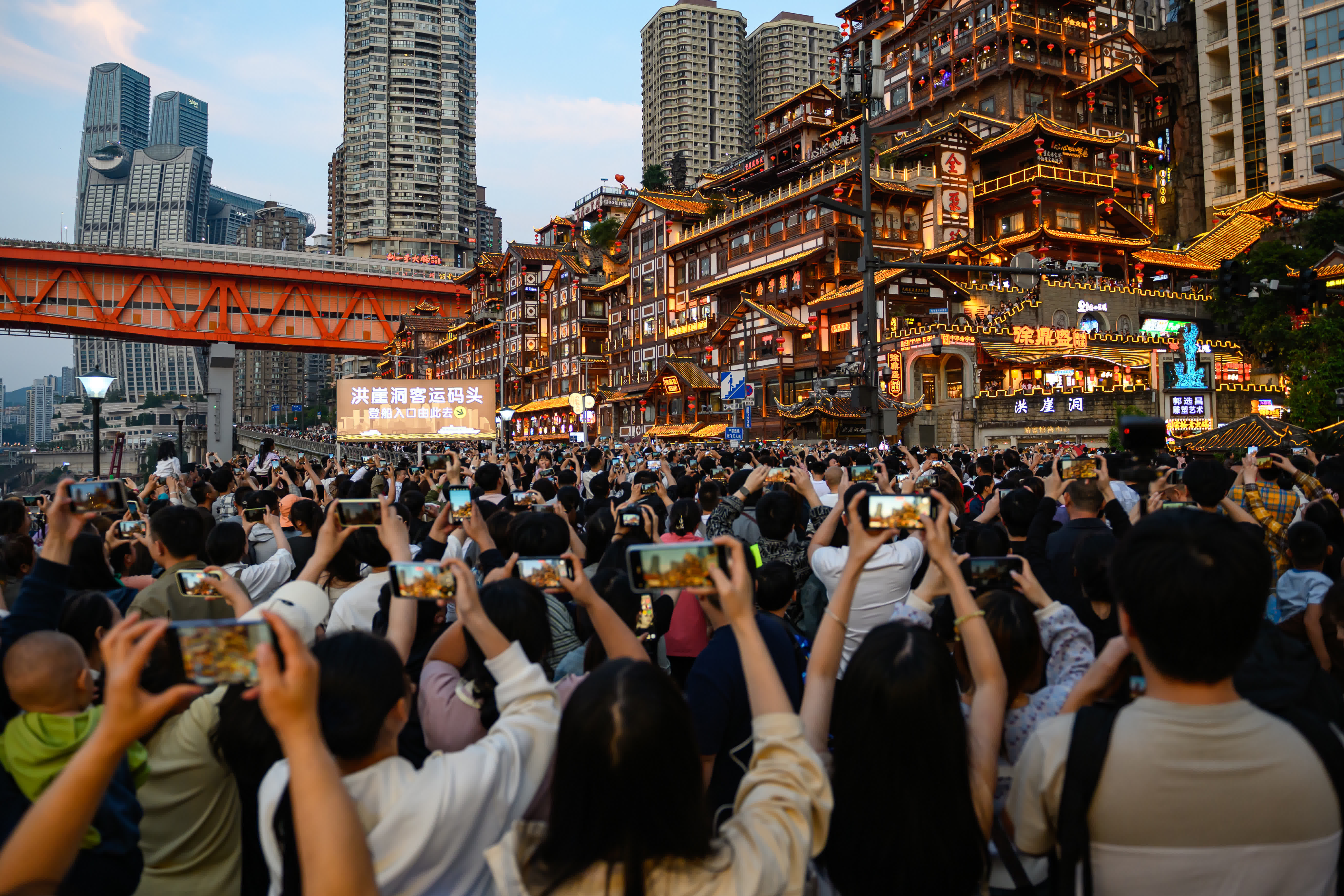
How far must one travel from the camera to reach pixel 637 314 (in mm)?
58594

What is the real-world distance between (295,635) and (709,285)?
48.9 meters

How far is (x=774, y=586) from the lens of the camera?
436 cm

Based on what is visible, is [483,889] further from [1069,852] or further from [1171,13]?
[1171,13]

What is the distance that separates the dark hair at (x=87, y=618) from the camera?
3.53 m

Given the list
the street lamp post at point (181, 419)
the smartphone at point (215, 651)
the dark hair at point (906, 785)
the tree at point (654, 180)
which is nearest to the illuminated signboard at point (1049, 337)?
the street lamp post at point (181, 419)

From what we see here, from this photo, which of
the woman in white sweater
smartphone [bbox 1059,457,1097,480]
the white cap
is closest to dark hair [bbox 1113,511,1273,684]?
the woman in white sweater

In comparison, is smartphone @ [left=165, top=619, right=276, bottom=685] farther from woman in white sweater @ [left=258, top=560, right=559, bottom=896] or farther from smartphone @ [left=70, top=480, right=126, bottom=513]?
smartphone @ [left=70, top=480, right=126, bottom=513]

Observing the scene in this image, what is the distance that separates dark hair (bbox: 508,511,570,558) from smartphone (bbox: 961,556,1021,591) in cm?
A: 248

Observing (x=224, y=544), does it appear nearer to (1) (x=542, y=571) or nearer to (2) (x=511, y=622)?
(2) (x=511, y=622)

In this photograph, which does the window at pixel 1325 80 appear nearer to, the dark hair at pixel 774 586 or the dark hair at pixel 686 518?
the dark hair at pixel 686 518

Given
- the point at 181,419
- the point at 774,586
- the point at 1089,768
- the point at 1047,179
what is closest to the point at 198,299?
the point at 181,419

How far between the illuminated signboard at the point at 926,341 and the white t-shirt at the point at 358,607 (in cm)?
3504

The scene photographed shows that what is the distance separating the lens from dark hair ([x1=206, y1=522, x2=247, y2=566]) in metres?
5.36

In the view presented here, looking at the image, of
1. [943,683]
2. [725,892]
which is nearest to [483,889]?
[725,892]
